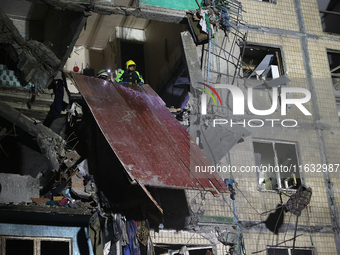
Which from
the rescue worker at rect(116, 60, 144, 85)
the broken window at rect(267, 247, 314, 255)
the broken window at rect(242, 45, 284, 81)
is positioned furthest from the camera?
the broken window at rect(242, 45, 284, 81)

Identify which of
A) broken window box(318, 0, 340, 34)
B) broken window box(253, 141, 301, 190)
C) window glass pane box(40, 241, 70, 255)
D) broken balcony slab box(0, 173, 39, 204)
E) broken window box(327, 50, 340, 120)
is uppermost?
broken window box(318, 0, 340, 34)

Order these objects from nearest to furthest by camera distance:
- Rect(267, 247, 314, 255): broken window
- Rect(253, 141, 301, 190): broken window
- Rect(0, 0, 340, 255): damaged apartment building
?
Rect(0, 0, 340, 255): damaged apartment building < Rect(267, 247, 314, 255): broken window < Rect(253, 141, 301, 190): broken window

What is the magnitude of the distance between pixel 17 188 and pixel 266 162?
7.03 m

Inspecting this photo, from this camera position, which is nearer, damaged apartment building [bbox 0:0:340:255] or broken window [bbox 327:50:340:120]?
damaged apartment building [bbox 0:0:340:255]

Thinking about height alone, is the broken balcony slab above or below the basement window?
above

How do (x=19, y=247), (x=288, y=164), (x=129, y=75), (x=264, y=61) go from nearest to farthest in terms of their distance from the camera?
(x=19, y=247) < (x=129, y=75) < (x=288, y=164) < (x=264, y=61)

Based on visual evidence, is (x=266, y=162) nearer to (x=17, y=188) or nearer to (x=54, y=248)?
(x=54, y=248)

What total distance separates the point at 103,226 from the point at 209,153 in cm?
347

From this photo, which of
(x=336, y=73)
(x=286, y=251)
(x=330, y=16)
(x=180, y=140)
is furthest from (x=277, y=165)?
(x=330, y=16)

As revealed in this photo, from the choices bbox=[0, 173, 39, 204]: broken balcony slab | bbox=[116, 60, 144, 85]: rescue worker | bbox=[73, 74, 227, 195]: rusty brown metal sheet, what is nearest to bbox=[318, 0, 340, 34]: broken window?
bbox=[116, 60, 144, 85]: rescue worker

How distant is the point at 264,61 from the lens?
45.3ft

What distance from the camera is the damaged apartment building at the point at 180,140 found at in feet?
29.2

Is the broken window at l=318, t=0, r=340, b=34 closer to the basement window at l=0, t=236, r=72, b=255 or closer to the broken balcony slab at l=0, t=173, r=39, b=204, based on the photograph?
the broken balcony slab at l=0, t=173, r=39, b=204

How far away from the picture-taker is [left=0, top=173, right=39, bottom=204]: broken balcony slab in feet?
31.6
